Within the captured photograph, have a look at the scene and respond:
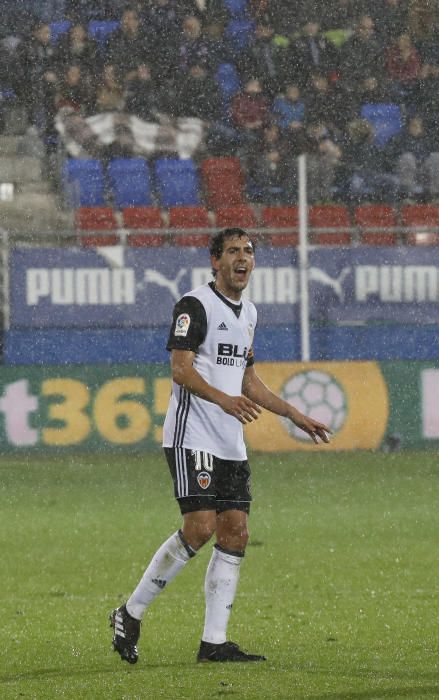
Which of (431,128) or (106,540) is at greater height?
(431,128)

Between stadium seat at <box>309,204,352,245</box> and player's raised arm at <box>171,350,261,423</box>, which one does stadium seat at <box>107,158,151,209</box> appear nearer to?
stadium seat at <box>309,204,352,245</box>

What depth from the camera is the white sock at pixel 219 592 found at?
5.64 metres

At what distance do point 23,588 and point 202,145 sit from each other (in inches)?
398

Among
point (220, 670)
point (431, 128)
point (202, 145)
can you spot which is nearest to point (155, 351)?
point (202, 145)

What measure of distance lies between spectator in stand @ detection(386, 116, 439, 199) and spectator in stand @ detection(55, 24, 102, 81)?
3.67 meters

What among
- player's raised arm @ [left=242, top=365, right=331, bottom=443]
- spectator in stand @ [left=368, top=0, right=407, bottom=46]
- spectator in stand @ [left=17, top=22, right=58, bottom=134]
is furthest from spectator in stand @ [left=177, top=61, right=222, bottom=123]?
player's raised arm @ [left=242, top=365, right=331, bottom=443]

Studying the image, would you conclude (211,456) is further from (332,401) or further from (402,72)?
(402,72)

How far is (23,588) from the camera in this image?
8117mm

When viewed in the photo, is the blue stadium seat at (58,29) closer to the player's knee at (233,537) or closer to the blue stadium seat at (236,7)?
the blue stadium seat at (236,7)

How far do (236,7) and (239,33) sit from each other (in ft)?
1.91

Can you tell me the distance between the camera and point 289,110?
18109 millimetres

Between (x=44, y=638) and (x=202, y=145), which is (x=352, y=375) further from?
(x=44, y=638)

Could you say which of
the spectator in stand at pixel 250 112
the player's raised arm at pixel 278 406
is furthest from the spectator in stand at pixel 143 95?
the player's raised arm at pixel 278 406

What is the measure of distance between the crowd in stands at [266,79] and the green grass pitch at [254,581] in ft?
15.1
